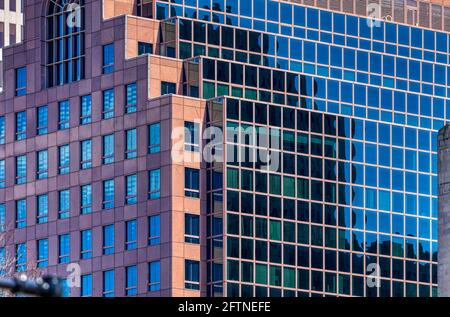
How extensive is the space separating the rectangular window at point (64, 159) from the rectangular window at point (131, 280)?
13.2 m

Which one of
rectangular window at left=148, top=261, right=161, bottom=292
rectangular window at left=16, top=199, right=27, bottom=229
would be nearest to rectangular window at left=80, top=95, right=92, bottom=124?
rectangular window at left=16, top=199, right=27, bottom=229

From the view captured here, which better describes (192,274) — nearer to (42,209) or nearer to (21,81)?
(42,209)

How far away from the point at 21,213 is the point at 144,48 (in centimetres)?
1818

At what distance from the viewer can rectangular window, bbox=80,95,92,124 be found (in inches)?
6772

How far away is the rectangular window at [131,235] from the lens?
164125 mm

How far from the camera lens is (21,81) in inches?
7047

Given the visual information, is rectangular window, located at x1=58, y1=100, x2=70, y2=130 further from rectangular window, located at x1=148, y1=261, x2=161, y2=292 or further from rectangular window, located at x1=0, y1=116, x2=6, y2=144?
rectangular window, located at x1=148, y1=261, x2=161, y2=292

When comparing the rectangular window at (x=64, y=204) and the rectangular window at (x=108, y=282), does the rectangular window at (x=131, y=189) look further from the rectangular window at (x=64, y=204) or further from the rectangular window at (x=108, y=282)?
the rectangular window at (x=64, y=204)

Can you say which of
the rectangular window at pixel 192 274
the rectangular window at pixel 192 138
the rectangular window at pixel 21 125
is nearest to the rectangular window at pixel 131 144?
the rectangular window at pixel 192 138

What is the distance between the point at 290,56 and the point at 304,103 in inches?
234

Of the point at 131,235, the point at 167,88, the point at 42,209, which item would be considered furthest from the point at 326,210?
the point at 42,209

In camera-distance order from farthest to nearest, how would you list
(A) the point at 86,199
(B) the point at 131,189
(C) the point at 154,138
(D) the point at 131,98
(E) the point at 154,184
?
(A) the point at 86,199, (D) the point at 131,98, (B) the point at 131,189, (C) the point at 154,138, (E) the point at 154,184
